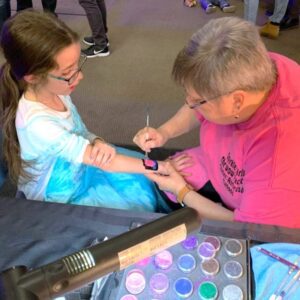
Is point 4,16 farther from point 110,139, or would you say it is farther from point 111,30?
point 110,139

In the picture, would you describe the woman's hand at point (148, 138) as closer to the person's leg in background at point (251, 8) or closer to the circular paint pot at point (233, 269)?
the circular paint pot at point (233, 269)

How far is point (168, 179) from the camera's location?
1233 millimetres

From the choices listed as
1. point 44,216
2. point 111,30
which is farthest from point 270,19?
point 44,216

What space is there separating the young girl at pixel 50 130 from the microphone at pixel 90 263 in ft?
2.44

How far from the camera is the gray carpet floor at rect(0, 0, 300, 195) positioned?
2.32m

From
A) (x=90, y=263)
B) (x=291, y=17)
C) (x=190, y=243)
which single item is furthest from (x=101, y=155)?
(x=291, y=17)

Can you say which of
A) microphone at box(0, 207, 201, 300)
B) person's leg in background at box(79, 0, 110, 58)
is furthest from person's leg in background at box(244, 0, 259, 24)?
microphone at box(0, 207, 201, 300)

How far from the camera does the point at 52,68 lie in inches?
43.3

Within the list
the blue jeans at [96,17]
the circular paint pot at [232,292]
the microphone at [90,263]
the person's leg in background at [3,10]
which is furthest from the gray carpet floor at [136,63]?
the microphone at [90,263]

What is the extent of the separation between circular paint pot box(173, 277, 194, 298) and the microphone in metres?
0.33

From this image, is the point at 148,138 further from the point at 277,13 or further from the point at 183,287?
the point at 277,13

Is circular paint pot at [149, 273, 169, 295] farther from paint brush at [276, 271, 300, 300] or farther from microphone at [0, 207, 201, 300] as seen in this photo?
microphone at [0, 207, 201, 300]

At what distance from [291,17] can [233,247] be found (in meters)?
3.02

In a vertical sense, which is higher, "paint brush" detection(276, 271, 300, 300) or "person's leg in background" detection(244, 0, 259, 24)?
"paint brush" detection(276, 271, 300, 300)
